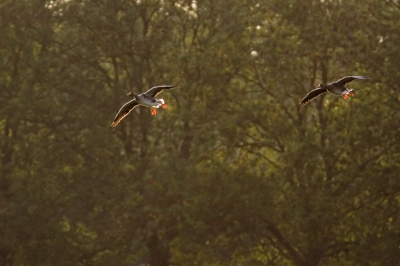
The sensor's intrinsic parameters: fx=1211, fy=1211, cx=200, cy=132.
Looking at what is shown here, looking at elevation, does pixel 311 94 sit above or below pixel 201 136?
below

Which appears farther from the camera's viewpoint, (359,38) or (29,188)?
(29,188)

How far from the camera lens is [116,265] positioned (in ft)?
118

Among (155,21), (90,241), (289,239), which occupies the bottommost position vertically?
(289,239)

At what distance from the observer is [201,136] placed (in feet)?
116

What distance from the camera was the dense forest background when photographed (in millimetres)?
34188

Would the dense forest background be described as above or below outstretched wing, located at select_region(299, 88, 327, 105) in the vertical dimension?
above

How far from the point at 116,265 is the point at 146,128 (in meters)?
4.65

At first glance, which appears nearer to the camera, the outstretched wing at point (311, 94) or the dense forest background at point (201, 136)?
the outstretched wing at point (311, 94)

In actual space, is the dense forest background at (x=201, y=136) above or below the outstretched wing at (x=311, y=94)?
above

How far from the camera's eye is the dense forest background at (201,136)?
112 ft

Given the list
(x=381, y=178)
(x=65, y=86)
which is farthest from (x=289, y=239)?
(x=65, y=86)

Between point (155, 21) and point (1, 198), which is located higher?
point (155, 21)

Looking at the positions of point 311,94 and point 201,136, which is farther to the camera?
→ point 201,136

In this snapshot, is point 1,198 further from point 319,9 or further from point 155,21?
point 319,9
